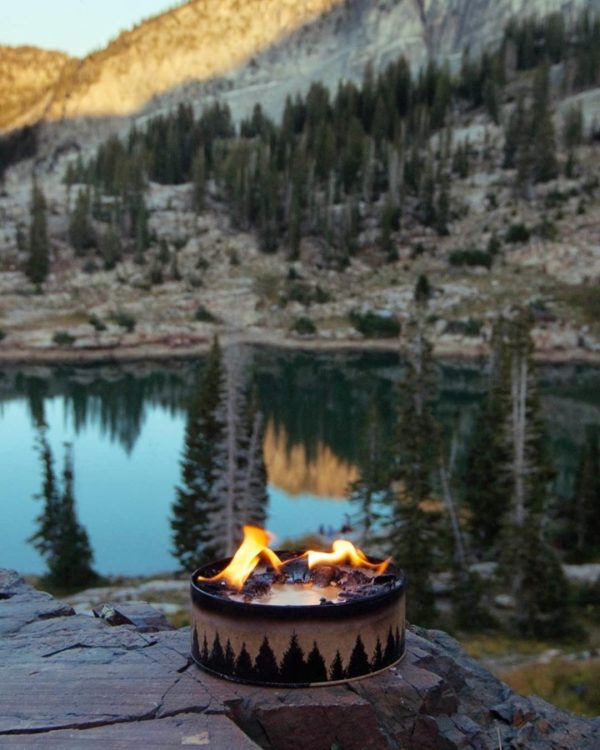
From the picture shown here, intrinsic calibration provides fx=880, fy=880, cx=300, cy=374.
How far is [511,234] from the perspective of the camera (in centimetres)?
8650

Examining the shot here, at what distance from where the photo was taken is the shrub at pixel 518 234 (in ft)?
282

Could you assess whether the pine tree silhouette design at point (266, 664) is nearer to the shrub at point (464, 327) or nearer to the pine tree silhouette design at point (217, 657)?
the pine tree silhouette design at point (217, 657)

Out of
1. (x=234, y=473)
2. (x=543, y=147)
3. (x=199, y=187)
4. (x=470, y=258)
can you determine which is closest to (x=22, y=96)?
(x=199, y=187)

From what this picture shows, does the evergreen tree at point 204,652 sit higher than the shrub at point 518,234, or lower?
lower

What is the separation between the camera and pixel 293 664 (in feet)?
15.4

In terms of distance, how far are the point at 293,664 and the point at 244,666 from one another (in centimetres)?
28

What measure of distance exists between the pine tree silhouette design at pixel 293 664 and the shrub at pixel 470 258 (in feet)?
269

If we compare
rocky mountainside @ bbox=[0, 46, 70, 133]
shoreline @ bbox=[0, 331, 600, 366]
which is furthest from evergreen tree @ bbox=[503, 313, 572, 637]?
rocky mountainside @ bbox=[0, 46, 70, 133]

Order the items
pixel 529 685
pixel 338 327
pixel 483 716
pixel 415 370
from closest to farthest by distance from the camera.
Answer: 1. pixel 483 716
2. pixel 529 685
3. pixel 415 370
4. pixel 338 327

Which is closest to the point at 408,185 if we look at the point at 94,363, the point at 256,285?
the point at 256,285

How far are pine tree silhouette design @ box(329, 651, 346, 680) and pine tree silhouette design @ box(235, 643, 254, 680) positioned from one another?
0.43m

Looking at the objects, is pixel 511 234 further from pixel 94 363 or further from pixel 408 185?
pixel 94 363

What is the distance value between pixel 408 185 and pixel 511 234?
66.4ft

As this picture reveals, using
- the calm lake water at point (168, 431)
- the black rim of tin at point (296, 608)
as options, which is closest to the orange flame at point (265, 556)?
the black rim of tin at point (296, 608)
